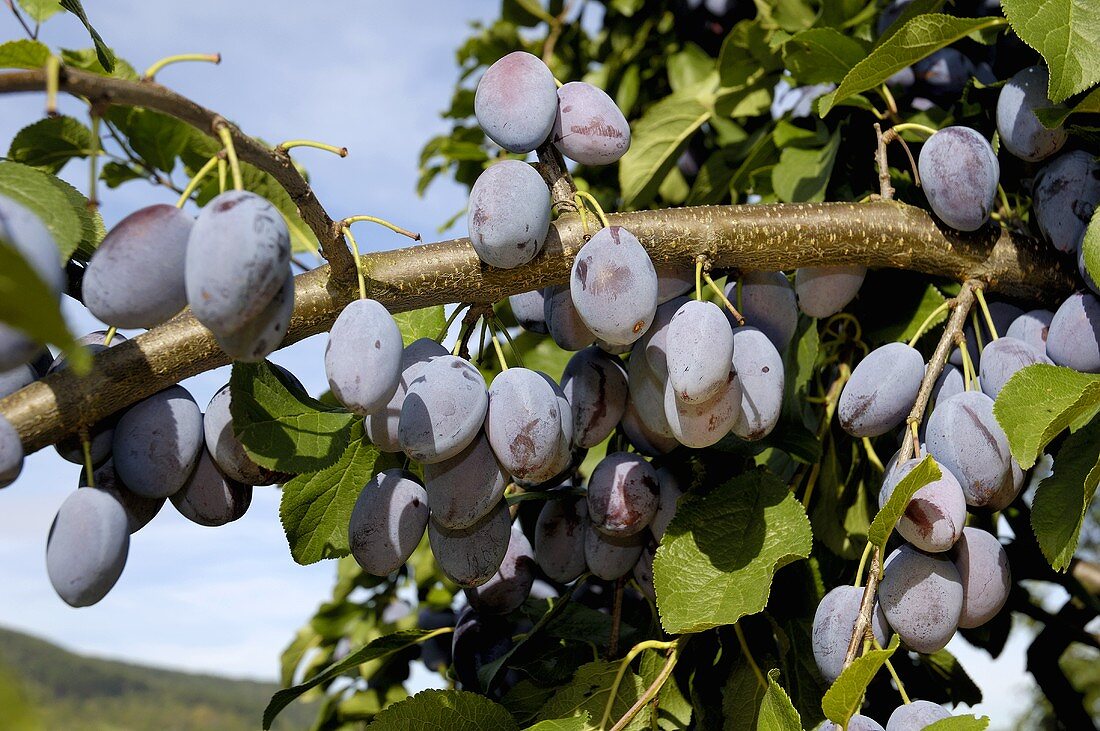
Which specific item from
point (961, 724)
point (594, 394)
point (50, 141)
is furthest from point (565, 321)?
point (50, 141)

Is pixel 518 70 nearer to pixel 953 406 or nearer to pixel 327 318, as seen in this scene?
pixel 327 318

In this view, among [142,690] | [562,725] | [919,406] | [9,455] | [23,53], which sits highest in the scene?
[23,53]

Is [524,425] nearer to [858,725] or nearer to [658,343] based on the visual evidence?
[658,343]

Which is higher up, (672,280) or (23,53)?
(23,53)

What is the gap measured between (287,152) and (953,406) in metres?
0.66

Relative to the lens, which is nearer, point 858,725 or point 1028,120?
point 858,725

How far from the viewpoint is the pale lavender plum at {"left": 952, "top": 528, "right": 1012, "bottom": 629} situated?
873mm

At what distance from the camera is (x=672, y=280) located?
3.11ft

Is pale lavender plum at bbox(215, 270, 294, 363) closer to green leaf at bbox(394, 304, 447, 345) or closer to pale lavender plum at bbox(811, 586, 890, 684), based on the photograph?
green leaf at bbox(394, 304, 447, 345)

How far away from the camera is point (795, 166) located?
134cm

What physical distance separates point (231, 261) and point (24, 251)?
11 cm

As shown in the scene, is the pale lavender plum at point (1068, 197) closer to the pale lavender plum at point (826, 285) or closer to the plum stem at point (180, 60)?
the pale lavender plum at point (826, 285)

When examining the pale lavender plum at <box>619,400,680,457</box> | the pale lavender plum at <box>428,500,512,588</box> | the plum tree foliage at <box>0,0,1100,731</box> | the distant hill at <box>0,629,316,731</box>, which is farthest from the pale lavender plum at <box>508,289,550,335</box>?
the distant hill at <box>0,629,316,731</box>

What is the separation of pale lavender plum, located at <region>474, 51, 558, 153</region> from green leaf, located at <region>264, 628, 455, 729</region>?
1.82 feet
